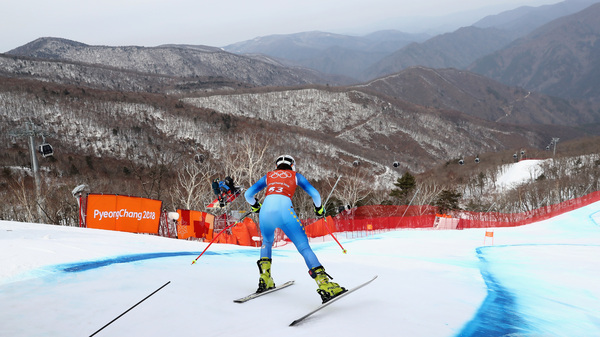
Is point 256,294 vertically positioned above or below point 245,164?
below

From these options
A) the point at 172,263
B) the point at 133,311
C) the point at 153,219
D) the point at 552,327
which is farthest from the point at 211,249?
the point at 153,219

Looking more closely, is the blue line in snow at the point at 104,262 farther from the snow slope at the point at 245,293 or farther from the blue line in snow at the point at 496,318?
the blue line in snow at the point at 496,318

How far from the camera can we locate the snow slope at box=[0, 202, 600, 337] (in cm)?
400

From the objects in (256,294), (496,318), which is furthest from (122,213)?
(496,318)

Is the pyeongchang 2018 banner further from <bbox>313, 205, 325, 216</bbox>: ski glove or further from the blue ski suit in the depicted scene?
<bbox>313, 205, 325, 216</bbox>: ski glove

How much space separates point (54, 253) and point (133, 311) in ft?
9.74

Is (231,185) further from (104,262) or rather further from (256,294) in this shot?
(256,294)

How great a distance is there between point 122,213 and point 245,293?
505 inches

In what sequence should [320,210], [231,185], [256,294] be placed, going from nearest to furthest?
[256,294]
[320,210]
[231,185]

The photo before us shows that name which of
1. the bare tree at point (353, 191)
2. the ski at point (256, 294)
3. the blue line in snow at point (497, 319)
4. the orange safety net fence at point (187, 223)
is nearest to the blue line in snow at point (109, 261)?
the ski at point (256, 294)

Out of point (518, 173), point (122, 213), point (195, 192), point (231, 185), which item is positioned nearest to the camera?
point (231, 185)

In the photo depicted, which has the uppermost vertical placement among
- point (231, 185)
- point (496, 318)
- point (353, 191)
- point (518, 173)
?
point (231, 185)

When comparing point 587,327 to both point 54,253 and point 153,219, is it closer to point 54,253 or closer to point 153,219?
point 54,253

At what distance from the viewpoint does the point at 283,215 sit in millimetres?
5348
